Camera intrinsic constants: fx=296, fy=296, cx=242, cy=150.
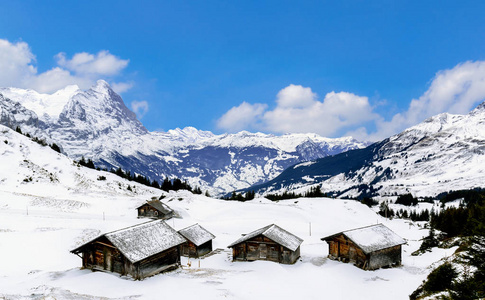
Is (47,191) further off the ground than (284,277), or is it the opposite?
(47,191)

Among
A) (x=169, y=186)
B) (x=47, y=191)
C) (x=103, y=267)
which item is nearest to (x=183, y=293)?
(x=103, y=267)

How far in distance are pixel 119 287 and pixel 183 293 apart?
7196 mm

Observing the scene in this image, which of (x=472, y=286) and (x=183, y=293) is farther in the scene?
(x=183, y=293)

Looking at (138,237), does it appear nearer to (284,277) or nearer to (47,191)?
(284,277)

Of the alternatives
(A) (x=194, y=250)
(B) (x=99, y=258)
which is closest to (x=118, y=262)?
(B) (x=99, y=258)

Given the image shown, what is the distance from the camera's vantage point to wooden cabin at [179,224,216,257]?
1962 inches

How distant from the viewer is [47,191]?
84750 millimetres

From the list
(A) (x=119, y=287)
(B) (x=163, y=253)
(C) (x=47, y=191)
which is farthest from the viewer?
(C) (x=47, y=191)

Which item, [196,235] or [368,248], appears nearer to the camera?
[368,248]

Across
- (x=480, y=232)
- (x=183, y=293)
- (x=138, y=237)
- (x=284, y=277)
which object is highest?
(x=480, y=232)

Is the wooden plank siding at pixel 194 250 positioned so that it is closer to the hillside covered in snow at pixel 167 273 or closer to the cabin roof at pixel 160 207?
the hillside covered in snow at pixel 167 273

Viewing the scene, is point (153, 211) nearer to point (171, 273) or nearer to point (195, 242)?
point (195, 242)

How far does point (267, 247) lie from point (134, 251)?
810 inches

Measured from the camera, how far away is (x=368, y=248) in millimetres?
42344
